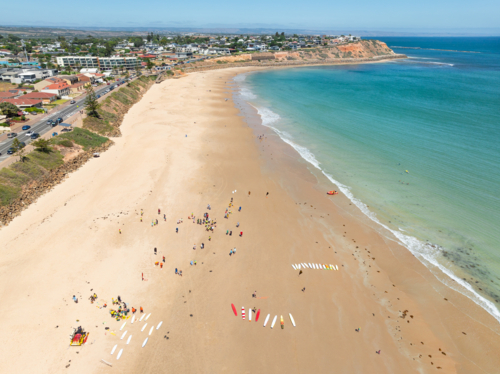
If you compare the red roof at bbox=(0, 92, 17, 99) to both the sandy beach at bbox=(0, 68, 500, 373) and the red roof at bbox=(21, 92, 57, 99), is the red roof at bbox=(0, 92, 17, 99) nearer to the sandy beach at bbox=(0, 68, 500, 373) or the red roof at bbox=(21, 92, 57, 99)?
the red roof at bbox=(21, 92, 57, 99)

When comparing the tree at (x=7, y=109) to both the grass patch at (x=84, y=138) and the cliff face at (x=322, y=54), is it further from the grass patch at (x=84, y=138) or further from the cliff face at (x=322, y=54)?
the cliff face at (x=322, y=54)

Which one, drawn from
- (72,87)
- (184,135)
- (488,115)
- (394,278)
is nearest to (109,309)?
(394,278)

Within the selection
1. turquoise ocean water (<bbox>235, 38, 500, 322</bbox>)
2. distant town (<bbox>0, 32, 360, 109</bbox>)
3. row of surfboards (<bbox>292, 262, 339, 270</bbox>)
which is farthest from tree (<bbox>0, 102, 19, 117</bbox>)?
row of surfboards (<bbox>292, 262, 339, 270</bbox>)

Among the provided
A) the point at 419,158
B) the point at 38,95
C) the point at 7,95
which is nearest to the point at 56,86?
the point at 38,95

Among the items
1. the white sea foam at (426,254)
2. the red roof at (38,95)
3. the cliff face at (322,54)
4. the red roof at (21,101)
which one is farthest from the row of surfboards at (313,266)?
the cliff face at (322,54)

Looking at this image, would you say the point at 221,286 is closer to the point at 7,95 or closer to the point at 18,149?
the point at 18,149
